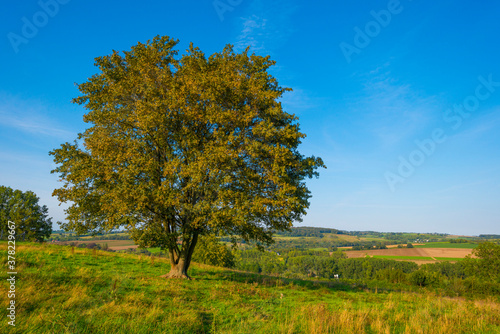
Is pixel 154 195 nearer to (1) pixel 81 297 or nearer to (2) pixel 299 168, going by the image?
(1) pixel 81 297

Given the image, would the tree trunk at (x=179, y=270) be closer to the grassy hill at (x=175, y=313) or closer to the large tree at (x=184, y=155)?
the large tree at (x=184, y=155)

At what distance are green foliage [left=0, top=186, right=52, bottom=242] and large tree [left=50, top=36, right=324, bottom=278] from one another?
2031 inches

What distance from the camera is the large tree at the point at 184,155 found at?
46.0ft

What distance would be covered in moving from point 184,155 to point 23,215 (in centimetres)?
5909

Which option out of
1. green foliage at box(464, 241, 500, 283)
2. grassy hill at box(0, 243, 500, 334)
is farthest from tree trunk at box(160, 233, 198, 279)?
green foliage at box(464, 241, 500, 283)

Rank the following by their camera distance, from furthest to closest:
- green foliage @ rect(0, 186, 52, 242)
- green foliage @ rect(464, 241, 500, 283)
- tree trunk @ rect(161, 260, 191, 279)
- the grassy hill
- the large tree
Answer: green foliage @ rect(464, 241, 500, 283) < green foliage @ rect(0, 186, 52, 242) < tree trunk @ rect(161, 260, 191, 279) < the large tree < the grassy hill

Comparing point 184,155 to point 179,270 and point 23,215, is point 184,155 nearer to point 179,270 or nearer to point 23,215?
point 179,270

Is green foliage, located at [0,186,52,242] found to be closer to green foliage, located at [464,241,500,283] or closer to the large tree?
the large tree

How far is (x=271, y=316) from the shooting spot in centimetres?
963

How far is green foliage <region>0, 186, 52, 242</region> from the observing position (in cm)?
5331

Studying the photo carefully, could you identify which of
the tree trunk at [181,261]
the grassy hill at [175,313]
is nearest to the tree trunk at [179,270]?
the tree trunk at [181,261]

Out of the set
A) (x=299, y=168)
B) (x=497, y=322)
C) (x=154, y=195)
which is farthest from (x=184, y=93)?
(x=497, y=322)

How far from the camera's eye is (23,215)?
178ft

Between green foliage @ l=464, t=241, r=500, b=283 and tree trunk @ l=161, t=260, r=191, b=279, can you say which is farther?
green foliage @ l=464, t=241, r=500, b=283
